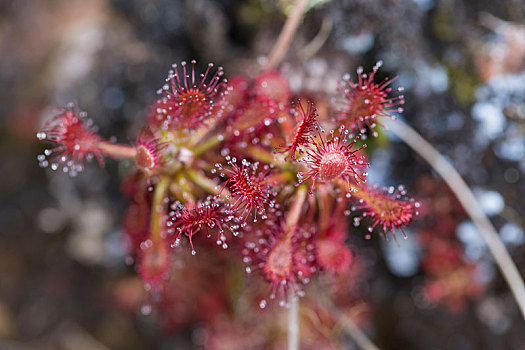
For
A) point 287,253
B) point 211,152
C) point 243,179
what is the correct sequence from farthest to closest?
1. point 211,152
2. point 287,253
3. point 243,179

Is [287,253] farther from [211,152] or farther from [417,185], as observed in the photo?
[417,185]

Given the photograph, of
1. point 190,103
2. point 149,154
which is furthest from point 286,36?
point 149,154

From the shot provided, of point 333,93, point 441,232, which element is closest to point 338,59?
point 333,93

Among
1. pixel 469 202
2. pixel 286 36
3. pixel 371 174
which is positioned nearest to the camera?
pixel 286 36

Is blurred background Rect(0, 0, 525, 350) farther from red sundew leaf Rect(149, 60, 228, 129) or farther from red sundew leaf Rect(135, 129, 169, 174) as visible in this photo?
red sundew leaf Rect(135, 129, 169, 174)

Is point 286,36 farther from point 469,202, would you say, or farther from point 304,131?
point 469,202

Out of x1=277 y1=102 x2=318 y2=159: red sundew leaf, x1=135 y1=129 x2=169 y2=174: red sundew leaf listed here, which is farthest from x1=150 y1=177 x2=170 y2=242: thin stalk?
x1=277 y1=102 x2=318 y2=159: red sundew leaf
